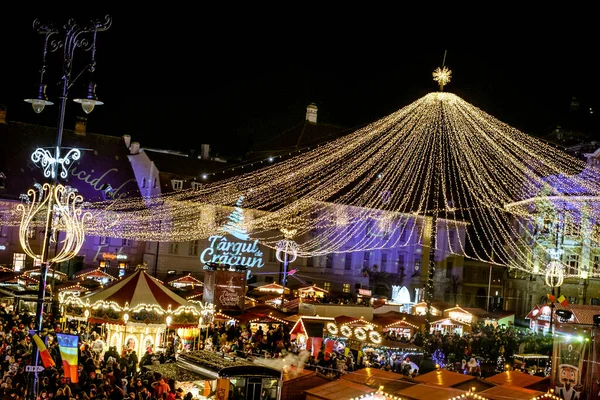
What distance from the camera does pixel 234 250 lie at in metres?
51.1

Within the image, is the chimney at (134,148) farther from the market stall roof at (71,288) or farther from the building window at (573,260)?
the building window at (573,260)

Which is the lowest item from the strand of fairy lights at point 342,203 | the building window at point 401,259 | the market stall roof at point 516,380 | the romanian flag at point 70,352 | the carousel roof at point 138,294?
the market stall roof at point 516,380

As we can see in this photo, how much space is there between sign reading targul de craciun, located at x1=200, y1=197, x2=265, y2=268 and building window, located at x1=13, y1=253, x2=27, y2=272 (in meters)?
10.6

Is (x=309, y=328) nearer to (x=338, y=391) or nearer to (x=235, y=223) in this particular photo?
(x=338, y=391)

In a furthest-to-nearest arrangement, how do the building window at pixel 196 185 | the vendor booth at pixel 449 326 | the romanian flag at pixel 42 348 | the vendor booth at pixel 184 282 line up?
1. the building window at pixel 196 185
2. the vendor booth at pixel 184 282
3. the vendor booth at pixel 449 326
4. the romanian flag at pixel 42 348

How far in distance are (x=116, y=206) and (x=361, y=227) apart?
1627 cm

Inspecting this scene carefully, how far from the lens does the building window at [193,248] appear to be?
50594 millimetres

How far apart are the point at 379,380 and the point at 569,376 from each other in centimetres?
452

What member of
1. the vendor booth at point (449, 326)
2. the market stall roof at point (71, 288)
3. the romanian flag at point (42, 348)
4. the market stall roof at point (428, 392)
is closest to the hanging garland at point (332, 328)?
the vendor booth at point (449, 326)

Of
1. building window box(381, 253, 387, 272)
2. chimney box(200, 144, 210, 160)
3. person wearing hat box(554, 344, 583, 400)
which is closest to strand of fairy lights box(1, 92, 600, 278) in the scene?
building window box(381, 253, 387, 272)

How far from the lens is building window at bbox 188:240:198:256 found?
50594 mm

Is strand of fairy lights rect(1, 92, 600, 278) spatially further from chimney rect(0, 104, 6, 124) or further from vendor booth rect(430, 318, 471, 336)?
chimney rect(0, 104, 6, 124)

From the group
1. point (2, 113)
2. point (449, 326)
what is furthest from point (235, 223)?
point (449, 326)

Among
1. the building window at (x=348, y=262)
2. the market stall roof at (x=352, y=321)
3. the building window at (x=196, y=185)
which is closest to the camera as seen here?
the market stall roof at (x=352, y=321)
